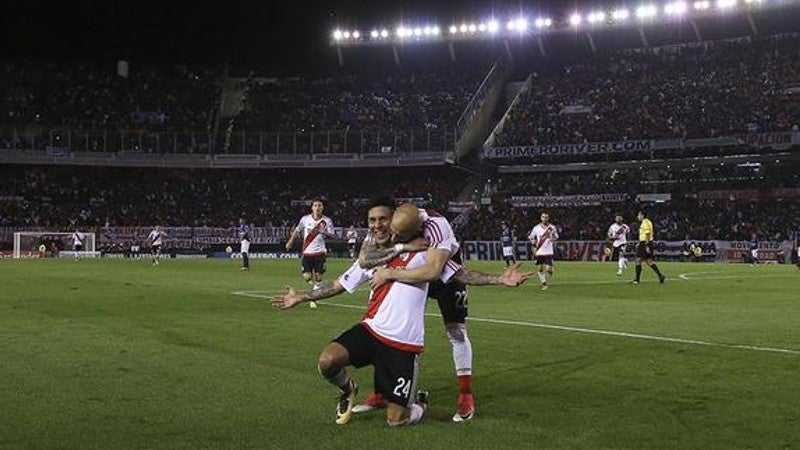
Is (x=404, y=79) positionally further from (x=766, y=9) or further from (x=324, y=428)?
(x=324, y=428)

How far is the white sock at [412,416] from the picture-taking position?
22.1 feet

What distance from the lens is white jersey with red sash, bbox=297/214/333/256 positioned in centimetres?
1952

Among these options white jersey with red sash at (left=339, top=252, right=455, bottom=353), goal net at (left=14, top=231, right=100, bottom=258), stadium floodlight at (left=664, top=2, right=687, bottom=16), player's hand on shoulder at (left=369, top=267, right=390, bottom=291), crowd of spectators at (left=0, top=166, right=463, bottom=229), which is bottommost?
goal net at (left=14, top=231, right=100, bottom=258)

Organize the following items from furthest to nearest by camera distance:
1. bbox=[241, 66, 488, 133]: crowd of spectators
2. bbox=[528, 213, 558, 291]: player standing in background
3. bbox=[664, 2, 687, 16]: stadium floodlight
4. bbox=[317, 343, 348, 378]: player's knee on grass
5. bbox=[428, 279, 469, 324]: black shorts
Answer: bbox=[241, 66, 488, 133]: crowd of spectators, bbox=[664, 2, 687, 16]: stadium floodlight, bbox=[528, 213, 558, 291]: player standing in background, bbox=[428, 279, 469, 324]: black shorts, bbox=[317, 343, 348, 378]: player's knee on grass

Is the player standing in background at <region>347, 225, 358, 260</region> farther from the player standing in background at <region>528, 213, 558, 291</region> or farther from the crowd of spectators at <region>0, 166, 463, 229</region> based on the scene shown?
the player standing in background at <region>528, 213, 558, 291</region>

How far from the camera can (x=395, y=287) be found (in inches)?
275

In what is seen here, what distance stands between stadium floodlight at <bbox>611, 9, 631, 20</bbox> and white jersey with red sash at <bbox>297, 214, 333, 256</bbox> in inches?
1719

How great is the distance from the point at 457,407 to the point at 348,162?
54.3 m

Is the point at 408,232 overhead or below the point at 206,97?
below

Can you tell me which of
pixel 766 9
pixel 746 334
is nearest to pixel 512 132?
pixel 766 9

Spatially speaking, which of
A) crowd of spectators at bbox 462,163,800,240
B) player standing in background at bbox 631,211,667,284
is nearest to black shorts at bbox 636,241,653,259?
player standing in background at bbox 631,211,667,284

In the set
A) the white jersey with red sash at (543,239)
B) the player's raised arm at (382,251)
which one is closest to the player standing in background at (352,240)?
the white jersey with red sash at (543,239)

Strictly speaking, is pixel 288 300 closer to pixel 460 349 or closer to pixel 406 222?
pixel 406 222

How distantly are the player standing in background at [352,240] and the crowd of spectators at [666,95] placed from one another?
12154 millimetres
